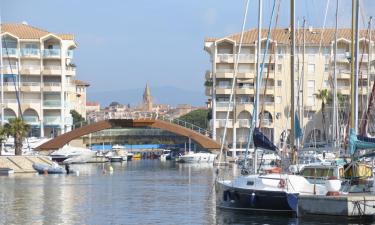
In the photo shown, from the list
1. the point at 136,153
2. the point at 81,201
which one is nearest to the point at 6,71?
the point at 136,153

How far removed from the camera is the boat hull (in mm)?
41094

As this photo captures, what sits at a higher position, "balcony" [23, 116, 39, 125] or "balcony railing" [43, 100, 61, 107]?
"balcony railing" [43, 100, 61, 107]

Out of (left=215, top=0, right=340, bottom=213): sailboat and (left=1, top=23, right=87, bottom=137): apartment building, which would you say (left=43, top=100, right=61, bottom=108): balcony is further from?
(left=215, top=0, right=340, bottom=213): sailboat

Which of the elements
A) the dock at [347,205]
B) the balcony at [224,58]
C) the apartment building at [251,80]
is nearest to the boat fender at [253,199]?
the dock at [347,205]

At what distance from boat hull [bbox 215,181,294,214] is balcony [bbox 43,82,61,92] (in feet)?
289

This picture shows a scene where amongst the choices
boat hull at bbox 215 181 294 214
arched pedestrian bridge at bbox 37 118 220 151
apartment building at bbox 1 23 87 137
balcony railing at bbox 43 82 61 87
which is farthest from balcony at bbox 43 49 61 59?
boat hull at bbox 215 181 294 214

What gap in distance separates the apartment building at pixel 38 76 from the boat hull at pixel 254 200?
86.6 m

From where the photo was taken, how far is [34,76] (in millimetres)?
130125

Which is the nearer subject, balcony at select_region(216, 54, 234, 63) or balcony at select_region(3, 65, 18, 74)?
balcony at select_region(3, 65, 18, 74)

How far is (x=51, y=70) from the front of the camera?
129750mm

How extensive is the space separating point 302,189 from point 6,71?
91.8 meters

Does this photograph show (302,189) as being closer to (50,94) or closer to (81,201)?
(81,201)

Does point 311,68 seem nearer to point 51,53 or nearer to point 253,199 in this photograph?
point 51,53

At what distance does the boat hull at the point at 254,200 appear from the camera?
135ft
